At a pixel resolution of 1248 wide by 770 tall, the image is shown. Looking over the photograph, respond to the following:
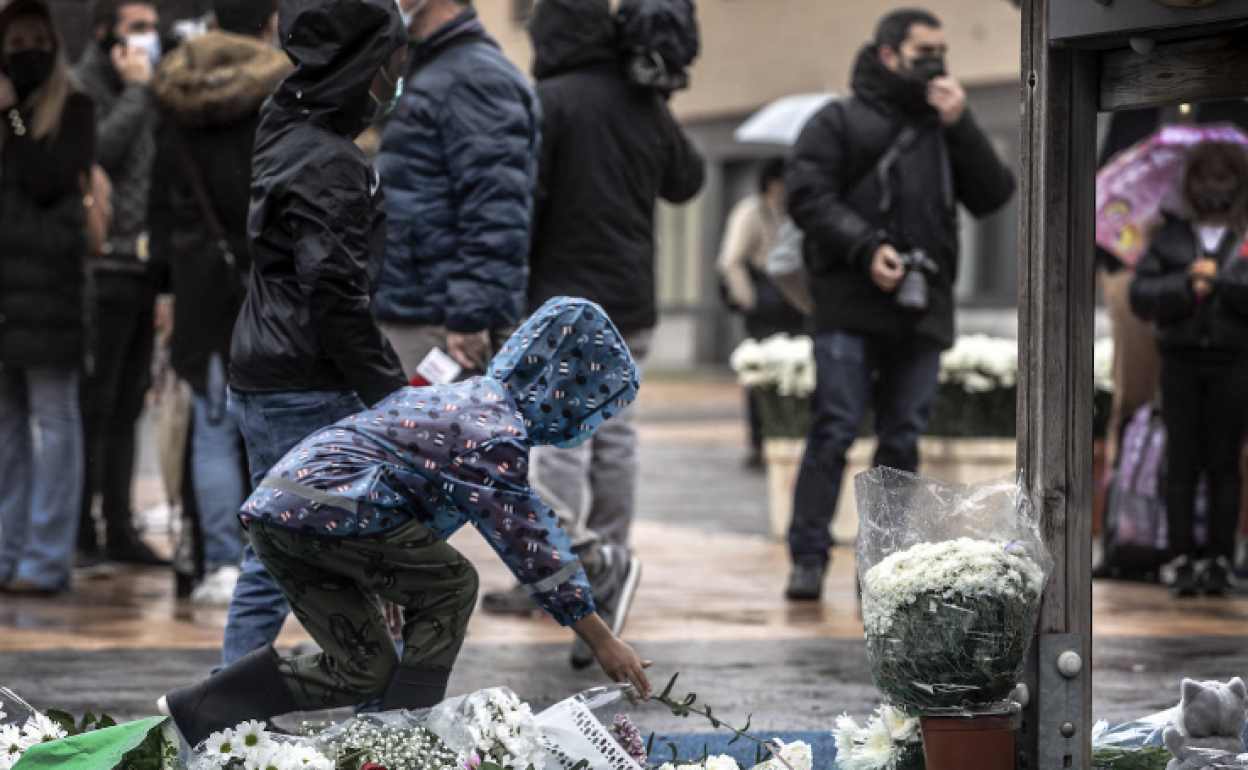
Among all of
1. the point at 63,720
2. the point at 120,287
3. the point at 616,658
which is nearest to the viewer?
the point at 616,658

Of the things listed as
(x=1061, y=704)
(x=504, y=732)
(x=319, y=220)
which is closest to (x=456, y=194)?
(x=319, y=220)

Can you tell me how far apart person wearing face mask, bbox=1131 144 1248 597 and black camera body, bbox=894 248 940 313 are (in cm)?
125

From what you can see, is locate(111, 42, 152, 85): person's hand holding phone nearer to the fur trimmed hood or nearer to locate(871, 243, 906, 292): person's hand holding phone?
the fur trimmed hood

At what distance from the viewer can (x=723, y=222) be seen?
29.9m

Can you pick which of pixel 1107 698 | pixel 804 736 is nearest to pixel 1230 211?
pixel 1107 698

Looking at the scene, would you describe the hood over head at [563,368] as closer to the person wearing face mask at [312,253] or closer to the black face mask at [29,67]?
the person wearing face mask at [312,253]

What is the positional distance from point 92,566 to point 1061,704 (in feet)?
17.5

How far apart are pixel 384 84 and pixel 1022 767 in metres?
2.19

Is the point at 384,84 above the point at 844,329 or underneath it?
above

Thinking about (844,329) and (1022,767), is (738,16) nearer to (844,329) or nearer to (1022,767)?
(844,329)

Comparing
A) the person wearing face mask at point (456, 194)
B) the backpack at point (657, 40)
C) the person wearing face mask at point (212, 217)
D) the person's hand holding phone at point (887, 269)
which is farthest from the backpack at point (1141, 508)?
the person wearing face mask at point (212, 217)

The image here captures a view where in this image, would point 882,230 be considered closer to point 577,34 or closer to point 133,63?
point 577,34

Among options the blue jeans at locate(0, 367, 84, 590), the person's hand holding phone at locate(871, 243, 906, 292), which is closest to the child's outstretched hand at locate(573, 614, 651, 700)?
the person's hand holding phone at locate(871, 243, 906, 292)

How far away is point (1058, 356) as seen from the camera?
4.10m
